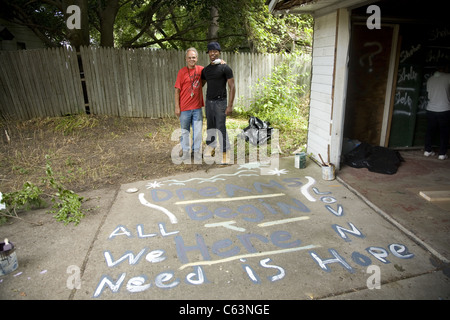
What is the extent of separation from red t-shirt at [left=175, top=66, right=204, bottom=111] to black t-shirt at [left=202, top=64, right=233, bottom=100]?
17 cm

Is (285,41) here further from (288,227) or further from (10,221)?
(10,221)

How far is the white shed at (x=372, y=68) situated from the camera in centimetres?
493

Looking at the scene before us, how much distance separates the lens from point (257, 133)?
673 cm

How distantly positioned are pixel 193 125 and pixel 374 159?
3449 millimetres

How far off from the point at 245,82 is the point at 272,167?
5.20m

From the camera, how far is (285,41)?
1138 centimetres

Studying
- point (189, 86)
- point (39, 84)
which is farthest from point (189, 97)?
point (39, 84)

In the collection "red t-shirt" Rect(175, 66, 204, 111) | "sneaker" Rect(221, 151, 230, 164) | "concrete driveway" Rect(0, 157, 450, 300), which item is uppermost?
"red t-shirt" Rect(175, 66, 204, 111)

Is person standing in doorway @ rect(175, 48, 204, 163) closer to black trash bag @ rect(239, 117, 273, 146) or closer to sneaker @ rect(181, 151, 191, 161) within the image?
sneaker @ rect(181, 151, 191, 161)

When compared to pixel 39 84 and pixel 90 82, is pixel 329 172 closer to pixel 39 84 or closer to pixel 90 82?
pixel 90 82

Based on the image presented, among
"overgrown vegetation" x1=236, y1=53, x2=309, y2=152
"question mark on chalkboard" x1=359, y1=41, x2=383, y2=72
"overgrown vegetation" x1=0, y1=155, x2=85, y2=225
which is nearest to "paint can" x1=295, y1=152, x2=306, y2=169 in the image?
"overgrown vegetation" x1=236, y1=53, x2=309, y2=152

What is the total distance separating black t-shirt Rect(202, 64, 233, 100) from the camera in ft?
17.2

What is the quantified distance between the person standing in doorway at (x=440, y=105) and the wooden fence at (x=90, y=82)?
19.5ft

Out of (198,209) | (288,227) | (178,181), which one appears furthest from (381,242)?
(178,181)
